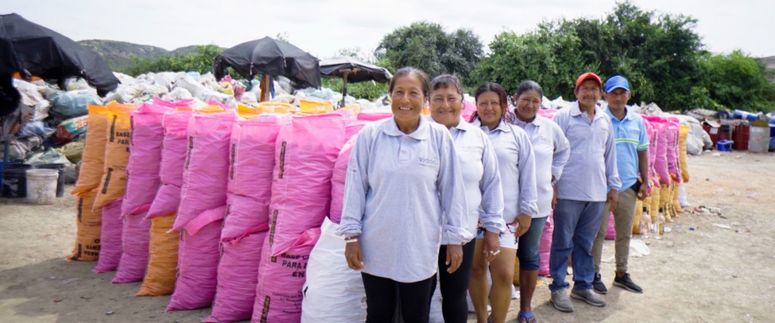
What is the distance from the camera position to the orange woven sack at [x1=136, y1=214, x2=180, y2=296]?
320cm

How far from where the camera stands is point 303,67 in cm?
877

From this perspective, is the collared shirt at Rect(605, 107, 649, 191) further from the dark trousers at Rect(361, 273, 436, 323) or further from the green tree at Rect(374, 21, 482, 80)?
the green tree at Rect(374, 21, 482, 80)

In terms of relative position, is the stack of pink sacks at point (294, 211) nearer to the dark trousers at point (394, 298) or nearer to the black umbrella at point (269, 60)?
the dark trousers at point (394, 298)

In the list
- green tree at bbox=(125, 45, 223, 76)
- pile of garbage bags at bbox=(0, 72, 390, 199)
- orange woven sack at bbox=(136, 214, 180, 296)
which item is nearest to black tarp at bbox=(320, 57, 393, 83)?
pile of garbage bags at bbox=(0, 72, 390, 199)

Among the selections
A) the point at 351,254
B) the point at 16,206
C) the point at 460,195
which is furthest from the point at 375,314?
the point at 16,206

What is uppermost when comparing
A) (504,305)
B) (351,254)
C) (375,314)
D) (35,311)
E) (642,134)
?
(642,134)

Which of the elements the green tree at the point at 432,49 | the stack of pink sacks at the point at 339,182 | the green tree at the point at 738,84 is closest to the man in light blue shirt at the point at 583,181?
the stack of pink sacks at the point at 339,182

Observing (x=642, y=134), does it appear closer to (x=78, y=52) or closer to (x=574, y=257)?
(x=574, y=257)

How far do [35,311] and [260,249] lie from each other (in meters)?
1.41

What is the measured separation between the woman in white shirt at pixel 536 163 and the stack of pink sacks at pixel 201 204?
1.72 meters

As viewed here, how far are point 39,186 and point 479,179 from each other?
5.61 meters

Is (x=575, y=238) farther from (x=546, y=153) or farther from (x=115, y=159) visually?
(x=115, y=159)

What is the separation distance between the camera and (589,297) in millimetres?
3424

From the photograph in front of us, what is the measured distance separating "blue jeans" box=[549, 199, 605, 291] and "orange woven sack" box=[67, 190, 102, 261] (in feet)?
10.7
